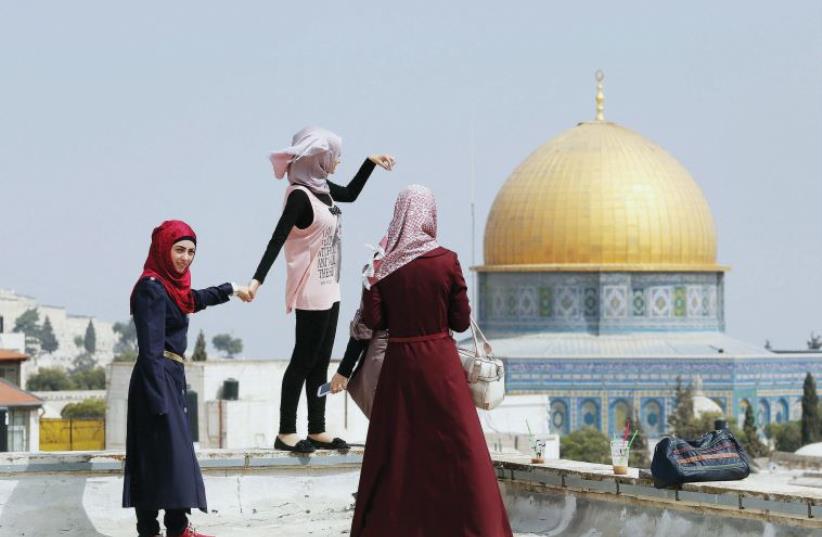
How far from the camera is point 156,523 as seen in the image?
7359 mm

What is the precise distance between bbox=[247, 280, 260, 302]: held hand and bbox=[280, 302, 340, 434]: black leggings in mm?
448

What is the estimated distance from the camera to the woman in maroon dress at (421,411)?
6695 mm

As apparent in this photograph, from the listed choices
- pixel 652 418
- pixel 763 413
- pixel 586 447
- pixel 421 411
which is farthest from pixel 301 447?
pixel 763 413

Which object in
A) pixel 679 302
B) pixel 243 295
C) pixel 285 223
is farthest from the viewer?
pixel 679 302

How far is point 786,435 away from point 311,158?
36.0 meters

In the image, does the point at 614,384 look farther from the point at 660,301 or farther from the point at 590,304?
the point at 660,301

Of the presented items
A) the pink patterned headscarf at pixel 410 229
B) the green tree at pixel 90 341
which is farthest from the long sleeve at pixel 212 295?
the green tree at pixel 90 341

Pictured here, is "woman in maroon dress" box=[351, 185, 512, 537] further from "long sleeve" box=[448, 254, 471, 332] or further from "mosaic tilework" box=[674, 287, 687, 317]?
"mosaic tilework" box=[674, 287, 687, 317]

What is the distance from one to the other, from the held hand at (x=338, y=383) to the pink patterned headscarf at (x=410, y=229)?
55 centimetres

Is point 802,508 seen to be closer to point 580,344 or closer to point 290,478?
point 290,478

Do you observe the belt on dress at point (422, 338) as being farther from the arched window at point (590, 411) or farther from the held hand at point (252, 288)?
the arched window at point (590, 411)

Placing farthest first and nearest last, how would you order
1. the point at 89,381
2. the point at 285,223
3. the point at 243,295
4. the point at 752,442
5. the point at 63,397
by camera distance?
1. the point at 89,381
2. the point at 63,397
3. the point at 752,442
4. the point at 285,223
5. the point at 243,295

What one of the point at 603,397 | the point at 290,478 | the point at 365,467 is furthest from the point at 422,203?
the point at 603,397

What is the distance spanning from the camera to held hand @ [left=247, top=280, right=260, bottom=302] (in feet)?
25.5
